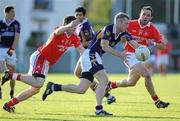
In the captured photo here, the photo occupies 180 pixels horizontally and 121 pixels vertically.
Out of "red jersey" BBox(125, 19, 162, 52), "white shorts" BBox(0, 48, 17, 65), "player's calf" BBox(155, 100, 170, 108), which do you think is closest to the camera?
"player's calf" BBox(155, 100, 170, 108)

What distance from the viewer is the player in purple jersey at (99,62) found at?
43.4ft

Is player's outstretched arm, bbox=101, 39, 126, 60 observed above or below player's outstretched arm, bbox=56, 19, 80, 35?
below

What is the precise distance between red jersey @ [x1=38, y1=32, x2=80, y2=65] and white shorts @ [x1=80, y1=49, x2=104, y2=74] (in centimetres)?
45

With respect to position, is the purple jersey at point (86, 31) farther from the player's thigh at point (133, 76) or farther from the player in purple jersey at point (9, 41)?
the player in purple jersey at point (9, 41)

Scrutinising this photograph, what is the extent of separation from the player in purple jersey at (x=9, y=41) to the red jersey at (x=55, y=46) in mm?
3504

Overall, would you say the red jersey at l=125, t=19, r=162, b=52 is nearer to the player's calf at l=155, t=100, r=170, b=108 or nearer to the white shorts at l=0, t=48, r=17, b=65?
the player's calf at l=155, t=100, r=170, b=108

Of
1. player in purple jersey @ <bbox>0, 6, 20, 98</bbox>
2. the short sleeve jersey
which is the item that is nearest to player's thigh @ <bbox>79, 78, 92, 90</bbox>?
player in purple jersey @ <bbox>0, 6, 20, 98</bbox>

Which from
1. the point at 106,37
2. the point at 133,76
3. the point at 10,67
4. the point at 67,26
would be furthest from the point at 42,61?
the point at 10,67

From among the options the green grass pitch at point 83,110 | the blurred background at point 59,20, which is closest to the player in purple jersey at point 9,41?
the green grass pitch at point 83,110

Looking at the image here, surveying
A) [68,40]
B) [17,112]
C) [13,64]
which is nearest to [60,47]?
[68,40]

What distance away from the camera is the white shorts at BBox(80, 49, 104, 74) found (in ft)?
43.8

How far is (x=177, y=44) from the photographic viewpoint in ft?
186

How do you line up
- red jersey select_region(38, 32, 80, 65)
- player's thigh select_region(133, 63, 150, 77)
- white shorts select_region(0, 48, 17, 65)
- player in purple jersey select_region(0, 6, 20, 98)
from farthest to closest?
white shorts select_region(0, 48, 17, 65), player in purple jersey select_region(0, 6, 20, 98), player's thigh select_region(133, 63, 150, 77), red jersey select_region(38, 32, 80, 65)

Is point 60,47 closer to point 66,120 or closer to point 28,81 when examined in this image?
point 28,81
